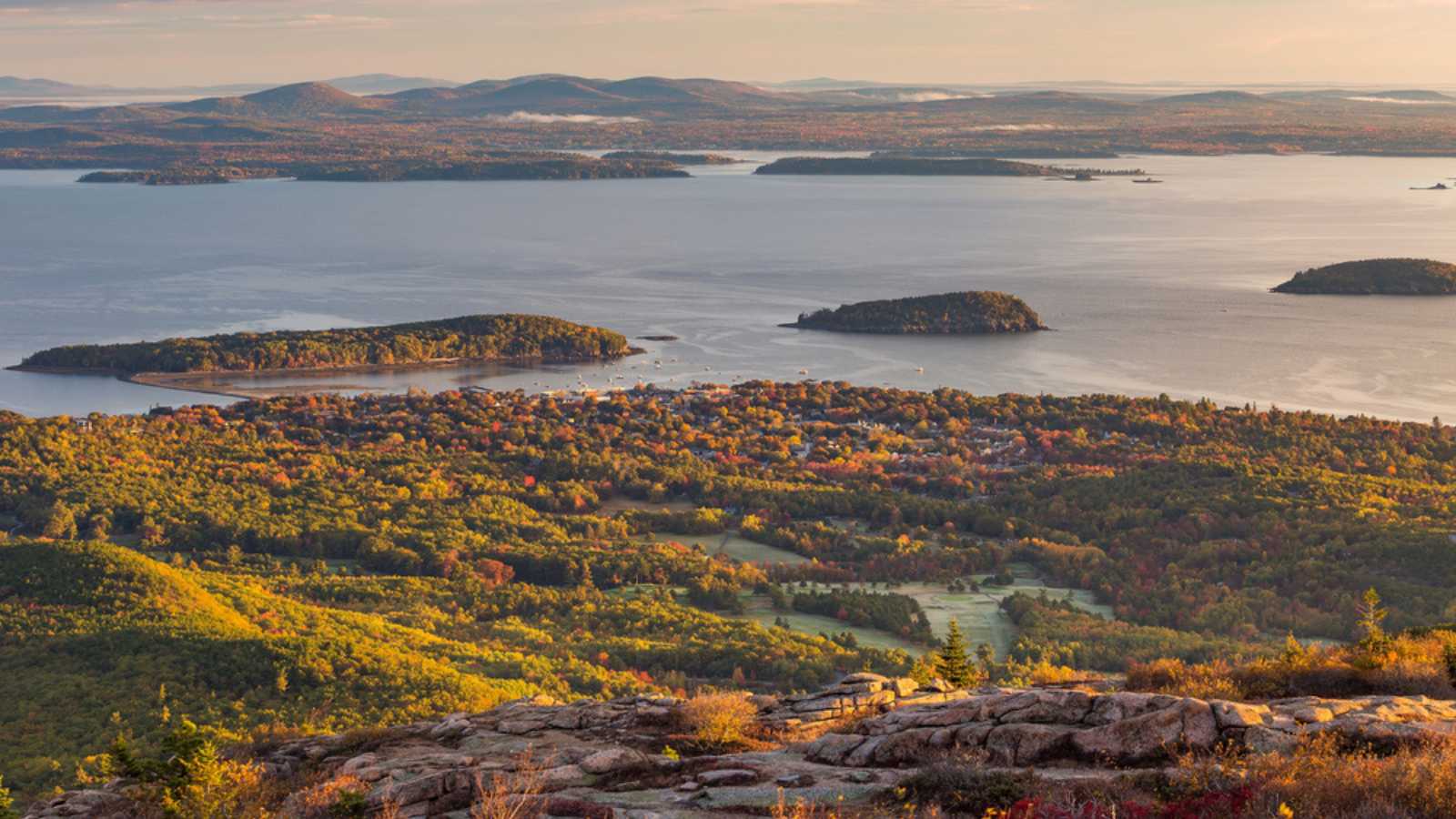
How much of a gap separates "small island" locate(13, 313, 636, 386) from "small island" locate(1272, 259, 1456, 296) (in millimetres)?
48902

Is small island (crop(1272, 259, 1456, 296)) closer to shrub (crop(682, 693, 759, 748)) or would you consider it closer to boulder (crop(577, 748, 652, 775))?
shrub (crop(682, 693, 759, 748))

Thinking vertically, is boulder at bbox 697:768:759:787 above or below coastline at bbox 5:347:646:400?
above

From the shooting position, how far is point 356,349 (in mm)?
76688

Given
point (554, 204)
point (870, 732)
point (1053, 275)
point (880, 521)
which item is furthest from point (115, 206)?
point (870, 732)

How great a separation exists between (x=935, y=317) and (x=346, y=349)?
33676 millimetres

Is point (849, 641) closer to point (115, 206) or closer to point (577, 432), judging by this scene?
point (577, 432)

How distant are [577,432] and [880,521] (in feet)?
51.0

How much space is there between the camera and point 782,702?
50.4ft

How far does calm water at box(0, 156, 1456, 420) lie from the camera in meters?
71.7

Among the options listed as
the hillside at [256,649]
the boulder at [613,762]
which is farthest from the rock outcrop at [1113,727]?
the hillside at [256,649]

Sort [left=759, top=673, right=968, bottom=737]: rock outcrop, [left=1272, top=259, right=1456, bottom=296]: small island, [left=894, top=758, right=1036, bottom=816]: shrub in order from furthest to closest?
[left=1272, top=259, right=1456, bottom=296]: small island < [left=759, top=673, right=968, bottom=737]: rock outcrop < [left=894, top=758, right=1036, bottom=816]: shrub


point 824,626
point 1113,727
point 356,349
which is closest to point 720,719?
point 1113,727

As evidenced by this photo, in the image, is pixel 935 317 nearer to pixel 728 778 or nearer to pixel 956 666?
pixel 956 666

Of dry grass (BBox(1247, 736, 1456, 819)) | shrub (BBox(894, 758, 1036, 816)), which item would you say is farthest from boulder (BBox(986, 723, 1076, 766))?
dry grass (BBox(1247, 736, 1456, 819))
